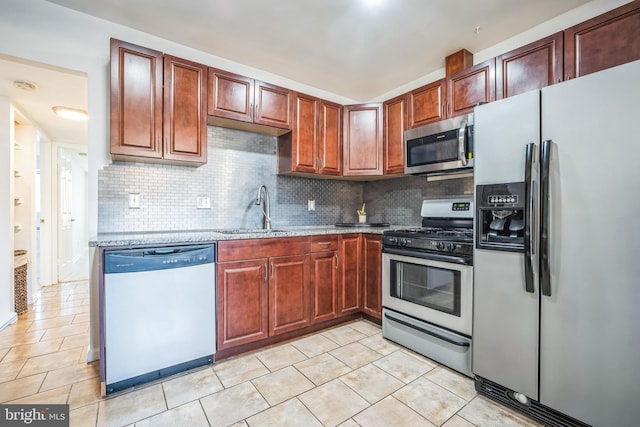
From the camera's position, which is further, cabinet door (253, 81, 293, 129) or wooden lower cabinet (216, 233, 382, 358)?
cabinet door (253, 81, 293, 129)

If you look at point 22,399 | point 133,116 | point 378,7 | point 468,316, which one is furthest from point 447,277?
point 22,399

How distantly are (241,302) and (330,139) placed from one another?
1.87m

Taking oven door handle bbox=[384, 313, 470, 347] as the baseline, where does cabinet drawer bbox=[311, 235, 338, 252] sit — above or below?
above

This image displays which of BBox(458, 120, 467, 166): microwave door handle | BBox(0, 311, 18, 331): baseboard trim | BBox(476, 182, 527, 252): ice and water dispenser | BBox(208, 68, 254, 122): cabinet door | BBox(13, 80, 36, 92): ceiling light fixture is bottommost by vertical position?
BBox(0, 311, 18, 331): baseboard trim

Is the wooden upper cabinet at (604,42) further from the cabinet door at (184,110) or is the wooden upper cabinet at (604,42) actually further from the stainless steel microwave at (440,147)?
the cabinet door at (184,110)

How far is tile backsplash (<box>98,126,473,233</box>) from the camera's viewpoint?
2.29m

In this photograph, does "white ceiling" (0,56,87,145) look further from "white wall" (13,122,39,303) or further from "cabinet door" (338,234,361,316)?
"cabinet door" (338,234,361,316)

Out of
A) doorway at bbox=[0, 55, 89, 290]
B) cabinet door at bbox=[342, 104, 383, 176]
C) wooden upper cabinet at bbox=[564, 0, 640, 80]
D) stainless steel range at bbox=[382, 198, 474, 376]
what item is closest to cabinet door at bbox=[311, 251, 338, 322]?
stainless steel range at bbox=[382, 198, 474, 376]

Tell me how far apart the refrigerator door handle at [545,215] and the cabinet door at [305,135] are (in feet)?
6.32

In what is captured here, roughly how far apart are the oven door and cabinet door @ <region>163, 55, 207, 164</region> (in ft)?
6.07

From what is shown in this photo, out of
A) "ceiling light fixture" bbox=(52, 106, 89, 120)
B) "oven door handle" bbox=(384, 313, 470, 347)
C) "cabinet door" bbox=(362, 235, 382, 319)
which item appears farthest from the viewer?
"ceiling light fixture" bbox=(52, 106, 89, 120)

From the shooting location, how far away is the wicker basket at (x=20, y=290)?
306 centimetres

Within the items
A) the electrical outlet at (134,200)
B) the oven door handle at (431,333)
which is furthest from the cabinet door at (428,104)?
the electrical outlet at (134,200)

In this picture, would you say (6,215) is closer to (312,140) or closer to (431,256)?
(312,140)
